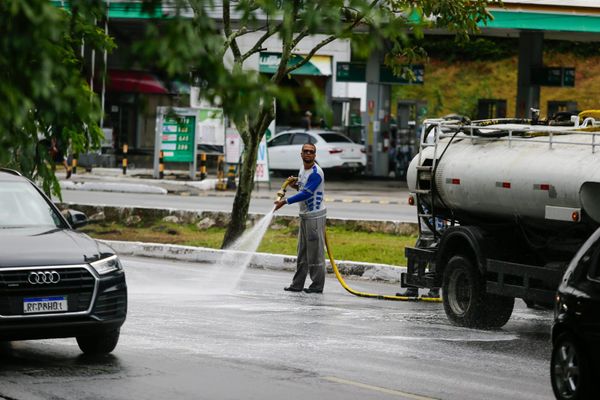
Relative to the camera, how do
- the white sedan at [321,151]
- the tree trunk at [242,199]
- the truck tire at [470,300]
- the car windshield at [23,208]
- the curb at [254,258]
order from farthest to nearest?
the white sedan at [321,151] → the tree trunk at [242,199] → the curb at [254,258] → the truck tire at [470,300] → the car windshield at [23,208]

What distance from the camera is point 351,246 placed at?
24031mm

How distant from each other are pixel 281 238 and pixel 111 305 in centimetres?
1385

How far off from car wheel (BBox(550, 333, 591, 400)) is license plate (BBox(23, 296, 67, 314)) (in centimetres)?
399

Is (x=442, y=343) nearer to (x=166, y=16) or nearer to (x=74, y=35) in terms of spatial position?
(x=74, y=35)

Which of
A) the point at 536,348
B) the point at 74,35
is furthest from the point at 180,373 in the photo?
the point at 536,348

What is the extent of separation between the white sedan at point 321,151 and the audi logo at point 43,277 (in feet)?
109

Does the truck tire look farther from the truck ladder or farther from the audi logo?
the audi logo

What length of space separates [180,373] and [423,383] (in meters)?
1.94

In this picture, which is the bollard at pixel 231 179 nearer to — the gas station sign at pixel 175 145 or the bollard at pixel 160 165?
the gas station sign at pixel 175 145

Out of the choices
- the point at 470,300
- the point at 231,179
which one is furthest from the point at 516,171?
the point at 231,179

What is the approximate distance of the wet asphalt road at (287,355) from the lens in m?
10.8

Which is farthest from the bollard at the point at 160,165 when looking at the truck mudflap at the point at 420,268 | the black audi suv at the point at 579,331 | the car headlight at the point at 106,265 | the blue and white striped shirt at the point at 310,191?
the black audi suv at the point at 579,331

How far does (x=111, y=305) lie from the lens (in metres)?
12.0

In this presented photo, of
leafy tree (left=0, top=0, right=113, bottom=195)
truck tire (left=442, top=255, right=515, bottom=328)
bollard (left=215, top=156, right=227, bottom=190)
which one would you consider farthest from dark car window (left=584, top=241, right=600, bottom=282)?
bollard (left=215, top=156, right=227, bottom=190)
